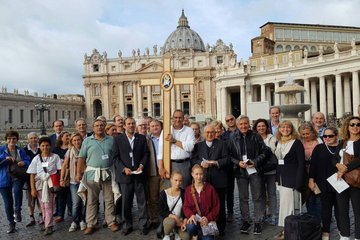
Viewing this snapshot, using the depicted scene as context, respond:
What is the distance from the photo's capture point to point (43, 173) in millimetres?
6871

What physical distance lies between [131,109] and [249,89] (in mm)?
42127

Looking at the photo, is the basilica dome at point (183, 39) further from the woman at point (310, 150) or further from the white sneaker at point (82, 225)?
the woman at point (310, 150)

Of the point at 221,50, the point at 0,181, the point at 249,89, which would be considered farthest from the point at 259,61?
the point at 0,181

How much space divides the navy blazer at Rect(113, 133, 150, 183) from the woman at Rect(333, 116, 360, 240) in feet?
10.3

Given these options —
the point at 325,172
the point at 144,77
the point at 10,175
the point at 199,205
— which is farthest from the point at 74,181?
the point at 144,77

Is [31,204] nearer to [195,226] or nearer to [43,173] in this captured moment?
[43,173]

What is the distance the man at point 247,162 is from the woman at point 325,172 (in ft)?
2.71

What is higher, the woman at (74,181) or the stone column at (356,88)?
the stone column at (356,88)

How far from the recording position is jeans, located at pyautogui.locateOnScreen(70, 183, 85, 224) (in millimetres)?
6883

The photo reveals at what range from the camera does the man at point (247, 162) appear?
611 centimetres

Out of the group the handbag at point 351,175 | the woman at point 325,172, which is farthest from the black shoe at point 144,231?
the handbag at point 351,175

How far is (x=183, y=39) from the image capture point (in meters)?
98.8

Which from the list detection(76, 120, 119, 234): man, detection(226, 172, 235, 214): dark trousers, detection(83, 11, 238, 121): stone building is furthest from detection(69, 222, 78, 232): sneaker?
detection(83, 11, 238, 121): stone building

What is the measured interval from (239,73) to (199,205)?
3840 cm
